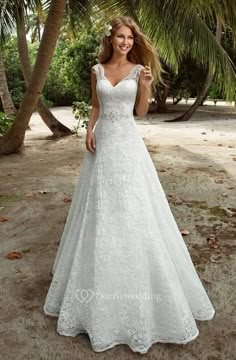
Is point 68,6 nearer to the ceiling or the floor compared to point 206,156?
nearer to the ceiling

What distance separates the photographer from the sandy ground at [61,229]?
2.72 metres

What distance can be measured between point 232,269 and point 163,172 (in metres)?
3.44

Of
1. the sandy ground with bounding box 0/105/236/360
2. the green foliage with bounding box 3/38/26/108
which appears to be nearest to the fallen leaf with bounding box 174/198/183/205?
the sandy ground with bounding box 0/105/236/360

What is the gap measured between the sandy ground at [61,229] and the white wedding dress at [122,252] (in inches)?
5.3

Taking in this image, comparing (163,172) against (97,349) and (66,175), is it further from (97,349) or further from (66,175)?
(97,349)

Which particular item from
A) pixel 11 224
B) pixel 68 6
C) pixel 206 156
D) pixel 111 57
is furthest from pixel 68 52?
pixel 111 57

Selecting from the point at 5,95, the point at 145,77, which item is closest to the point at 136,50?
the point at 145,77

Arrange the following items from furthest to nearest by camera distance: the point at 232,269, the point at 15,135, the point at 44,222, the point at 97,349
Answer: the point at 15,135, the point at 44,222, the point at 232,269, the point at 97,349

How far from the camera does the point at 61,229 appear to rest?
15.5 ft

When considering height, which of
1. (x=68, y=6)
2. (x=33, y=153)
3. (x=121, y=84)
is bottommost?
(x=33, y=153)

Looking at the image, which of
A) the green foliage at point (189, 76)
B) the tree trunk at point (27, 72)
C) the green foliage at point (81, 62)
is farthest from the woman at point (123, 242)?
the green foliage at point (81, 62)

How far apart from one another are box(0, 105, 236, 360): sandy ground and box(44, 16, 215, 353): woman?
0.13 metres

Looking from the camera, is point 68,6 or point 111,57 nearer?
point 111,57

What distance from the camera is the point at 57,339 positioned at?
2.79m
